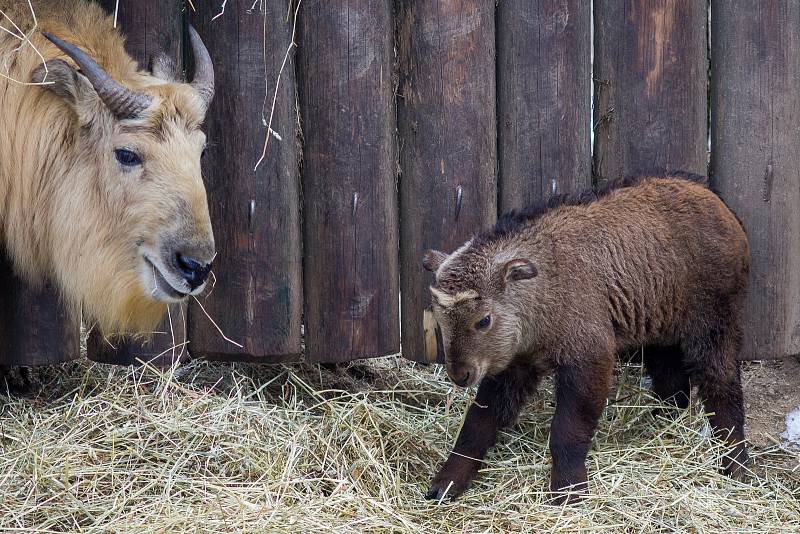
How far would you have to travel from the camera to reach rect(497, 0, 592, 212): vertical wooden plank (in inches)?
212

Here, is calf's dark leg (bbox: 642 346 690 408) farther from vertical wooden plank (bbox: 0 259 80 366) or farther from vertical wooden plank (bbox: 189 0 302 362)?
vertical wooden plank (bbox: 0 259 80 366)

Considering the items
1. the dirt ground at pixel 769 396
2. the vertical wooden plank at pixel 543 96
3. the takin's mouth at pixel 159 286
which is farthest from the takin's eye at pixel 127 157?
the dirt ground at pixel 769 396

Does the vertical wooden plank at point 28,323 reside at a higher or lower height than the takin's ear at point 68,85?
lower

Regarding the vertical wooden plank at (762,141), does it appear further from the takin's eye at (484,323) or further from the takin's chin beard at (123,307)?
the takin's chin beard at (123,307)

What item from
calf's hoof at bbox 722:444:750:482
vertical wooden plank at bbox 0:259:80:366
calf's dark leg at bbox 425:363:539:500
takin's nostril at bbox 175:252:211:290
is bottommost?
calf's hoof at bbox 722:444:750:482

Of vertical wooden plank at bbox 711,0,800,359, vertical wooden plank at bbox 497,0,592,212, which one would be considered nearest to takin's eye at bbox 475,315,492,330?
vertical wooden plank at bbox 497,0,592,212

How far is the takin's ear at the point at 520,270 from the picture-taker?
4.81m

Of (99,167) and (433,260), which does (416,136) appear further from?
(99,167)

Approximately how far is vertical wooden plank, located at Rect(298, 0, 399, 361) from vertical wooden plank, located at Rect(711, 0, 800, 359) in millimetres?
1754

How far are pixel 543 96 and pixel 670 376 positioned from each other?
1.64 m

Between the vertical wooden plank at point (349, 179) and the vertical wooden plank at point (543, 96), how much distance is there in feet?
1.99

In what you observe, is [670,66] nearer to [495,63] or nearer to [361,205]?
[495,63]

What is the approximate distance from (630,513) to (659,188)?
5.47ft

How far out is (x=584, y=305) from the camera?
16.1ft
